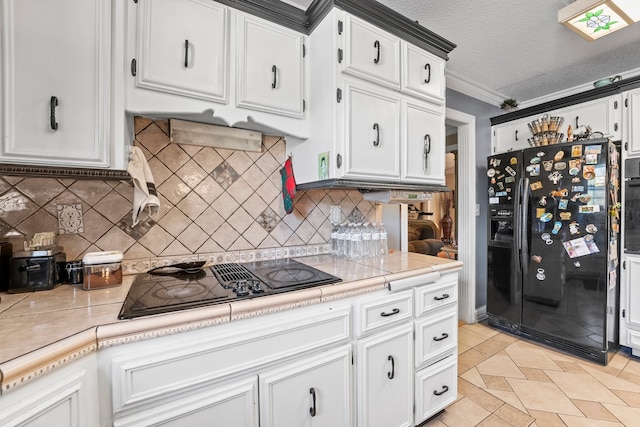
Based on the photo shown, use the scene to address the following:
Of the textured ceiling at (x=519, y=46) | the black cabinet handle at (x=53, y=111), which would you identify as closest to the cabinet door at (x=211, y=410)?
the black cabinet handle at (x=53, y=111)

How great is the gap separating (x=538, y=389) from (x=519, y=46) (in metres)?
2.58

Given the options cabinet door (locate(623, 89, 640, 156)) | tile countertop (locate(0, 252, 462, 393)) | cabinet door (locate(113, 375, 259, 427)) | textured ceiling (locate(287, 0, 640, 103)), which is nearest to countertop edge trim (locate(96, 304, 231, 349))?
tile countertop (locate(0, 252, 462, 393))

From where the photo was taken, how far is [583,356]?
226 centimetres

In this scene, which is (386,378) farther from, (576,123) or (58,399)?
(576,123)

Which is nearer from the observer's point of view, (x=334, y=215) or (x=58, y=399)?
(x=58, y=399)

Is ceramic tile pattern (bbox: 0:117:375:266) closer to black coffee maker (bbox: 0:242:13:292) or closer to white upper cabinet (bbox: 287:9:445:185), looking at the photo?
black coffee maker (bbox: 0:242:13:292)

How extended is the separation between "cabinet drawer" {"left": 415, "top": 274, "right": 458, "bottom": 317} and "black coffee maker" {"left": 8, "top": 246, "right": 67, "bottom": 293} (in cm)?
163

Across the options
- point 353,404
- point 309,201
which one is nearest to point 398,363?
point 353,404

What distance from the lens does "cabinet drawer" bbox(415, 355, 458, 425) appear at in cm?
150

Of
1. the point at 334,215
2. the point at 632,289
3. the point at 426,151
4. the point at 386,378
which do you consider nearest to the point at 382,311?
the point at 386,378

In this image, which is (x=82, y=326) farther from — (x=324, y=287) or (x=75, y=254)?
(x=324, y=287)

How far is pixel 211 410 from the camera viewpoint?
0.92 meters

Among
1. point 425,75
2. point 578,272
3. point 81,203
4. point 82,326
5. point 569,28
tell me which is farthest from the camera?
point 578,272

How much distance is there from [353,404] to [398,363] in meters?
0.30
